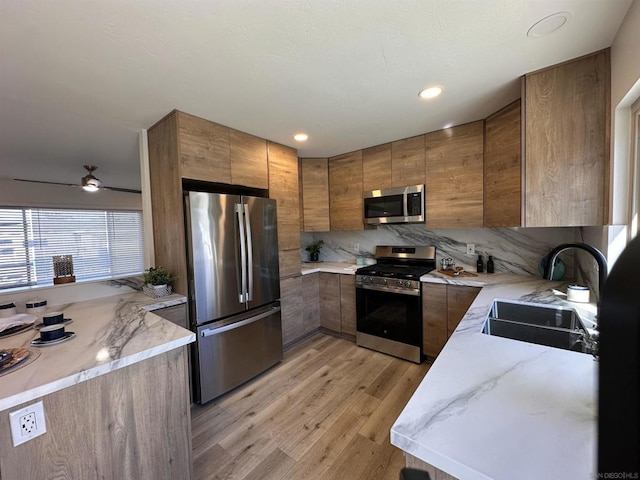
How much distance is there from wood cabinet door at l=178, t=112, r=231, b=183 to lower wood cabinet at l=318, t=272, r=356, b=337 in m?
1.65

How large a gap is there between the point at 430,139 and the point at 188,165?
2238 mm

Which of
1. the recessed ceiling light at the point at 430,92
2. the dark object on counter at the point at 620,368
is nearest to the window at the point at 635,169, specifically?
the recessed ceiling light at the point at 430,92

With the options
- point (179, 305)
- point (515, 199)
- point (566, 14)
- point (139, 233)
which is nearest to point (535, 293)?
point (515, 199)

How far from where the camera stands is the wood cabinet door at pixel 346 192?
3.13 m

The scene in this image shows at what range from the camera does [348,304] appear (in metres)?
3.03

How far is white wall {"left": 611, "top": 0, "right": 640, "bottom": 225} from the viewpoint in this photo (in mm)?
1217

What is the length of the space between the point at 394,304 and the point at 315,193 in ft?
5.43

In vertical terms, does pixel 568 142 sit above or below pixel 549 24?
below

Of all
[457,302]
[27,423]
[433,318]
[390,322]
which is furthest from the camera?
[390,322]

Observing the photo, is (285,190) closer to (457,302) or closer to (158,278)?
(158,278)

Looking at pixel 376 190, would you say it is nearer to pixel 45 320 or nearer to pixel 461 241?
pixel 461 241

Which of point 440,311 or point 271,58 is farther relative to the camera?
point 440,311

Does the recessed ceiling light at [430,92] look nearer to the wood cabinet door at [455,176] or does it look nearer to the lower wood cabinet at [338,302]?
the wood cabinet door at [455,176]

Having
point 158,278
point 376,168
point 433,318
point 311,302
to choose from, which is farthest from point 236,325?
point 376,168
